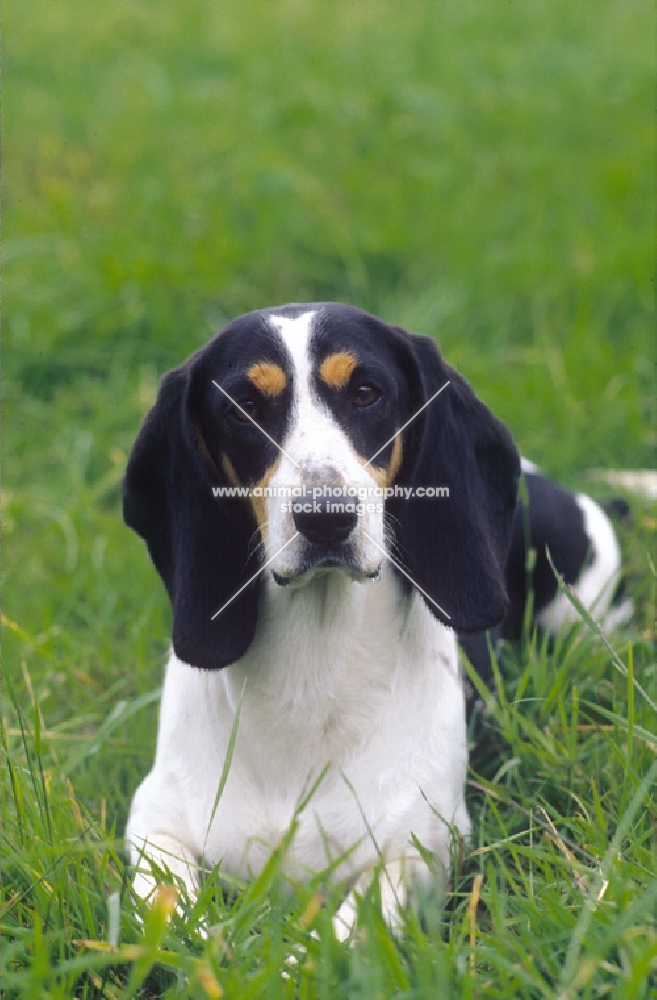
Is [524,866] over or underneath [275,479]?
underneath

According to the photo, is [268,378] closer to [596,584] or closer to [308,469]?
[308,469]

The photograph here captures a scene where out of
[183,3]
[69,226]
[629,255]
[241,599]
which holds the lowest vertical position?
[241,599]

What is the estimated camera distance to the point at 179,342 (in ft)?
17.5

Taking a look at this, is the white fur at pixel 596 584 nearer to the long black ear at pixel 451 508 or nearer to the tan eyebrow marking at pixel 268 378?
the long black ear at pixel 451 508

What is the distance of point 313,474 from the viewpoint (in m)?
2.21

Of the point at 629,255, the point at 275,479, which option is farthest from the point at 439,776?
the point at 629,255

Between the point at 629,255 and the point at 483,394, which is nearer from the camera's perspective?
the point at 483,394

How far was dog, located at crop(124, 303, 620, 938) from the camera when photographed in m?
2.40

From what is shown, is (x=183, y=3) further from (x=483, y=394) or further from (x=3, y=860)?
(x=3, y=860)

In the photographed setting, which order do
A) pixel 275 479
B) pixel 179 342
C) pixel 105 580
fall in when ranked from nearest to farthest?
pixel 275 479
pixel 105 580
pixel 179 342

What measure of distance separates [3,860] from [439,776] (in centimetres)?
91
